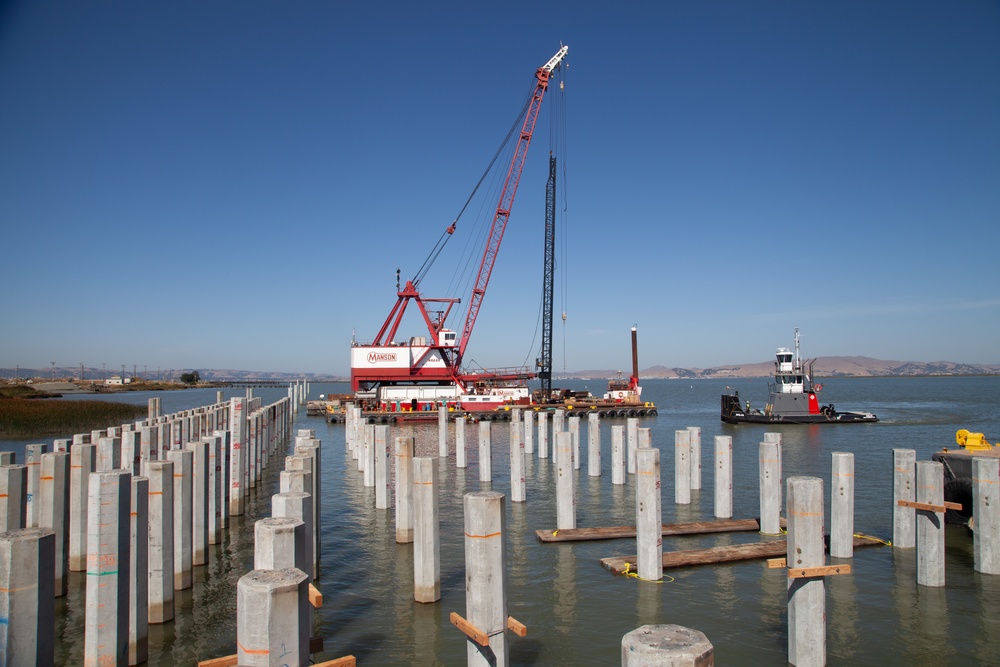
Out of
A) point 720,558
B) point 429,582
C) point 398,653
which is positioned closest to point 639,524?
point 720,558

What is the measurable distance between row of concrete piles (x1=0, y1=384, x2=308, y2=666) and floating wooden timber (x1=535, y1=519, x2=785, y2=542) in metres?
7.47

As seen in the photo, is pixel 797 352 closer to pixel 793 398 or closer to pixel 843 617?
pixel 793 398

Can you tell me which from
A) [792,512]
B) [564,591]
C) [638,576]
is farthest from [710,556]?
[792,512]

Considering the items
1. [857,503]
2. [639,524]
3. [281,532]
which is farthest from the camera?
[857,503]

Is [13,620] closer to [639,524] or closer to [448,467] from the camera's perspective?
[639,524]

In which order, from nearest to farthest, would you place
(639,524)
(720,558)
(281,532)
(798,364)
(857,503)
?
(281,532), (639,524), (720,558), (857,503), (798,364)

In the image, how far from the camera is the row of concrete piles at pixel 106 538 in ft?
19.1

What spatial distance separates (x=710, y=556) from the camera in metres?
12.6

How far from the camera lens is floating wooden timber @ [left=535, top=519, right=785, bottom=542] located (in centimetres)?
1459

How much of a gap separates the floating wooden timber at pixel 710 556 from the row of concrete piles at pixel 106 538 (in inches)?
304

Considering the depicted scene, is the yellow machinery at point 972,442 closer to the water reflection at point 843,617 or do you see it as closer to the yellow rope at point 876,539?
the yellow rope at point 876,539

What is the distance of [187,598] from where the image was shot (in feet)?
35.4

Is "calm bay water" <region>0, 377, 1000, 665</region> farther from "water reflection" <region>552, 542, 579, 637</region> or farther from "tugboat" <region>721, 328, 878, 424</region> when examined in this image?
"tugboat" <region>721, 328, 878, 424</region>

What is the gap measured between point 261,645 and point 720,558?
1037 centimetres
